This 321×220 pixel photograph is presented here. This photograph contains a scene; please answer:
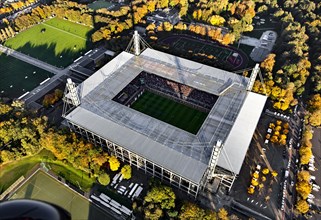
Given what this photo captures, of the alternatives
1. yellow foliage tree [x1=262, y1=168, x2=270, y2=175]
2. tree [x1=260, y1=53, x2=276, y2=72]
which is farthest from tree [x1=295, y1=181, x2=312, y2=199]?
tree [x1=260, y1=53, x2=276, y2=72]

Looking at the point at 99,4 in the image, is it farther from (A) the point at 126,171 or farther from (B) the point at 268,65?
(A) the point at 126,171

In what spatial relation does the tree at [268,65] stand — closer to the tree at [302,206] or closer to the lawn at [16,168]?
the tree at [302,206]

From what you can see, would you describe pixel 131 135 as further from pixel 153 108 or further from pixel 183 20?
pixel 183 20

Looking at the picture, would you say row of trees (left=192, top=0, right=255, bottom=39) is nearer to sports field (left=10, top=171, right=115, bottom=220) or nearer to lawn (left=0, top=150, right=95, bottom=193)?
lawn (left=0, top=150, right=95, bottom=193)

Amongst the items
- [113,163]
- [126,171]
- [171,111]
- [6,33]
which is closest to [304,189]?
[171,111]

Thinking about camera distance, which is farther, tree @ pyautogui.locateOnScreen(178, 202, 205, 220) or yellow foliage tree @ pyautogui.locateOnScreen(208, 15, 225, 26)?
yellow foliage tree @ pyautogui.locateOnScreen(208, 15, 225, 26)

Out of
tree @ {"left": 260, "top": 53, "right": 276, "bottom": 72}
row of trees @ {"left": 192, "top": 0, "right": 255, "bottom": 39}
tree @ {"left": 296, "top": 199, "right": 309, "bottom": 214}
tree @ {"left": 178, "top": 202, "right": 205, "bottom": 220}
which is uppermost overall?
row of trees @ {"left": 192, "top": 0, "right": 255, "bottom": 39}

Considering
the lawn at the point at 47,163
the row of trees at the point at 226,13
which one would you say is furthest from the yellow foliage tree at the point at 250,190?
the row of trees at the point at 226,13
